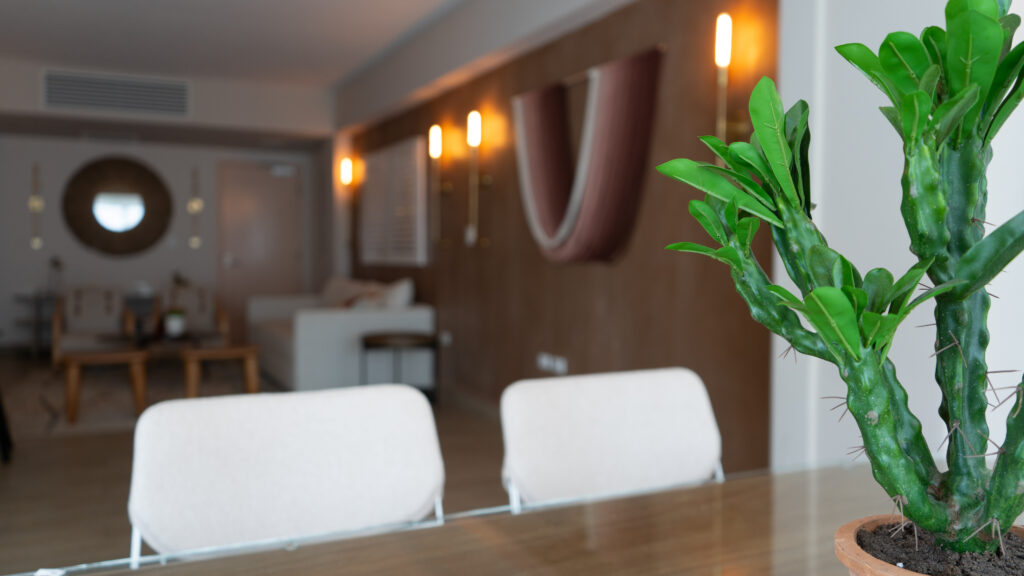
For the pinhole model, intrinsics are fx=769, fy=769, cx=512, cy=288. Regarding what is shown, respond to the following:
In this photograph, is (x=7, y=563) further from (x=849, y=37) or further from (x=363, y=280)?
(x=363, y=280)

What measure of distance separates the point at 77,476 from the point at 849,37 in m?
3.85

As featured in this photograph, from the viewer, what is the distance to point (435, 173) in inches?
242

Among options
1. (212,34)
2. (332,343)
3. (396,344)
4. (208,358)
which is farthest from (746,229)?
(212,34)

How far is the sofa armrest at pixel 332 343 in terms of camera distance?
5.46 m

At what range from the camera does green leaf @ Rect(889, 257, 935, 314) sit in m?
0.58

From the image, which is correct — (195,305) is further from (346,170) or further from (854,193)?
(854,193)

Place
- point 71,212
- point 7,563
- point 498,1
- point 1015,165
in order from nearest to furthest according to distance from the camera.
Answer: point 1015,165
point 7,563
point 498,1
point 71,212

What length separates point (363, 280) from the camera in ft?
25.5

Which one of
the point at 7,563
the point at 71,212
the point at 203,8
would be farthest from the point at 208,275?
the point at 7,563

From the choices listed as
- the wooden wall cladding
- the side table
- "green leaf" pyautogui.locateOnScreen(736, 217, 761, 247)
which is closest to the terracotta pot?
"green leaf" pyautogui.locateOnScreen(736, 217, 761, 247)

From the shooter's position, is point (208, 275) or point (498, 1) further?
point (208, 275)

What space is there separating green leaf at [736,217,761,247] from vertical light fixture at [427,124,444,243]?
5.48m

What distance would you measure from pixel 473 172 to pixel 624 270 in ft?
6.23

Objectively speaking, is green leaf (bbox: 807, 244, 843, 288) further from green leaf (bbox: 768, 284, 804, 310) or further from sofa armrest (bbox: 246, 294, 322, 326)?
sofa armrest (bbox: 246, 294, 322, 326)
